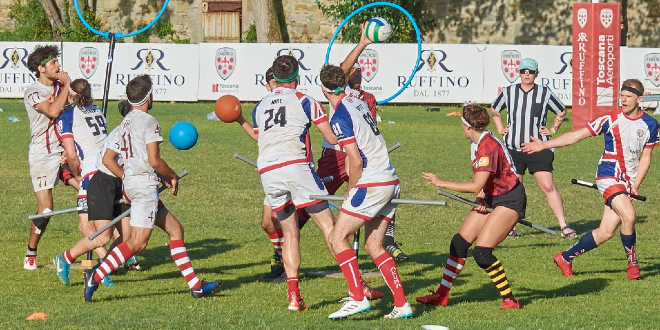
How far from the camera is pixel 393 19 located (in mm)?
36438

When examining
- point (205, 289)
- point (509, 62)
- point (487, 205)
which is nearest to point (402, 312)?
point (487, 205)

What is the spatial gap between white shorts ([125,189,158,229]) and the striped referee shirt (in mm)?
5409

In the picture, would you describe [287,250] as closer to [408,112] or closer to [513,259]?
[513,259]

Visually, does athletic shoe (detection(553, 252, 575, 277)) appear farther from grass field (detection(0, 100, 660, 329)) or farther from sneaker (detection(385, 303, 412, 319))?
sneaker (detection(385, 303, 412, 319))

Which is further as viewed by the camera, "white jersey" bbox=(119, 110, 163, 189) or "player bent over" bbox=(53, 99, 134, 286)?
"player bent over" bbox=(53, 99, 134, 286)

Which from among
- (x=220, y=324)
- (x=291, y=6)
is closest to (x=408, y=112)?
(x=291, y=6)

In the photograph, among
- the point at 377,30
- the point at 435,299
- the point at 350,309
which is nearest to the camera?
the point at 350,309

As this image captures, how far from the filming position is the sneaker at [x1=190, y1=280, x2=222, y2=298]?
29.7 feet

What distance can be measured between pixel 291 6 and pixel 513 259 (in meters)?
28.5

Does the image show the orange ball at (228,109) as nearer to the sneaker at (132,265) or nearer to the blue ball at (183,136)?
the blue ball at (183,136)

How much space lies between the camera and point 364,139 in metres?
8.25

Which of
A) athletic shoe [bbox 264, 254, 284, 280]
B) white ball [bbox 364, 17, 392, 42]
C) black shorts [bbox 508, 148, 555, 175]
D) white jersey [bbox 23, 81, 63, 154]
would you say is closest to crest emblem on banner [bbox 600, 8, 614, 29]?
black shorts [bbox 508, 148, 555, 175]

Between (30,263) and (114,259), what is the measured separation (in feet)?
6.87

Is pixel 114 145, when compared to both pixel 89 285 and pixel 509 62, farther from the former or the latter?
pixel 509 62
